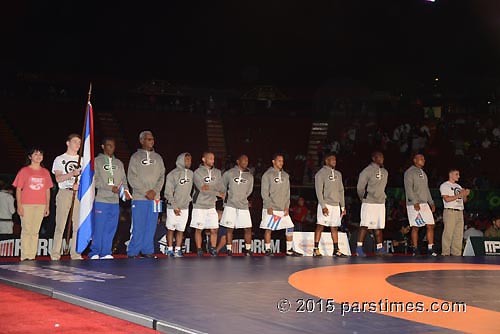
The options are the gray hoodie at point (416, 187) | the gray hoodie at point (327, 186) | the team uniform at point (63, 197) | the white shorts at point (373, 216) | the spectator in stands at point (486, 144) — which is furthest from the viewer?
the spectator in stands at point (486, 144)

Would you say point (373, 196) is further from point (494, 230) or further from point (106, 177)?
point (106, 177)

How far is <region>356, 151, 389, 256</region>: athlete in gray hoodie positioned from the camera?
13984mm

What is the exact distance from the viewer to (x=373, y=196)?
1412 cm

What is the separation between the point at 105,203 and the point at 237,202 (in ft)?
8.55

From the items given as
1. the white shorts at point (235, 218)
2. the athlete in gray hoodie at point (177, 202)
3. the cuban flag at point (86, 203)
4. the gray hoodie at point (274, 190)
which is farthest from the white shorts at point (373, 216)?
the cuban flag at point (86, 203)

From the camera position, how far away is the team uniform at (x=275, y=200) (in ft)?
44.1

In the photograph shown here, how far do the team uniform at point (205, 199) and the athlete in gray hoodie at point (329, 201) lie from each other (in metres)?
1.99

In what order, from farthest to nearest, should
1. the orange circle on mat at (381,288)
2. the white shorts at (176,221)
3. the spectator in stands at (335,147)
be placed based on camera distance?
the spectator in stands at (335,147), the white shorts at (176,221), the orange circle on mat at (381,288)

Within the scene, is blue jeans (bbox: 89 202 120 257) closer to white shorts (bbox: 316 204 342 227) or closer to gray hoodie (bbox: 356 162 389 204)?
white shorts (bbox: 316 204 342 227)

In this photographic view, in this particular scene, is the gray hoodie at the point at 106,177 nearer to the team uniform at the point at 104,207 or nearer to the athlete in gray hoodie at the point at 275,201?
the team uniform at the point at 104,207

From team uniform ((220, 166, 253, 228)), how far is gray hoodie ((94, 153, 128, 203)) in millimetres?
2229

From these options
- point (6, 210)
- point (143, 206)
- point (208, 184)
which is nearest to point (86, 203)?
point (143, 206)

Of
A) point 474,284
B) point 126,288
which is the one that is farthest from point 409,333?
point 474,284

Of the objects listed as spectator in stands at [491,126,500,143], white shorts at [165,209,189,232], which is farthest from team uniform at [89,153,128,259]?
spectator in stands at [491,126,500,143]
